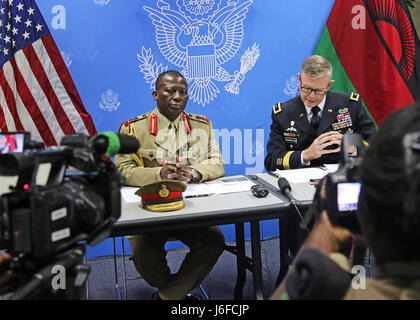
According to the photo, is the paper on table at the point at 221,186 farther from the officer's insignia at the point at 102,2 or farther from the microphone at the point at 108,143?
the officer's insignia at the point at 102,2

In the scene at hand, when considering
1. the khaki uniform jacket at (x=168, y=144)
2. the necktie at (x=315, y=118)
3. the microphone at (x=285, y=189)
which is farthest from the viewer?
the necktie at (x=315, y=118)

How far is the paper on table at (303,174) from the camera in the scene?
234 cm

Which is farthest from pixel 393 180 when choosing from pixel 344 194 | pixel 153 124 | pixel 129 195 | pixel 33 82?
pixel 33 82

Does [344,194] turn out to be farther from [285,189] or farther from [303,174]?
[303,174]

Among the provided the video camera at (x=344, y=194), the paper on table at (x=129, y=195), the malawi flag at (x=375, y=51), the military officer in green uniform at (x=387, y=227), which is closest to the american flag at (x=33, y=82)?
the paper on table at (x=129, y=195)

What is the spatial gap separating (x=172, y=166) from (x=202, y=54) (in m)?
1.66

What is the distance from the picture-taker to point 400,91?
11.6 ft

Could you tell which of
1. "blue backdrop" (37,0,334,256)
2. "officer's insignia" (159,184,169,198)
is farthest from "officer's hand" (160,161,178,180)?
"blue backdrop" (37,0,334,256)

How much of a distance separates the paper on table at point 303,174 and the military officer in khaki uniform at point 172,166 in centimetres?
42

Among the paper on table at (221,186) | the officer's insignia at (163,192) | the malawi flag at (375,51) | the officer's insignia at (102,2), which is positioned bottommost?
the paper on table at (221,186)

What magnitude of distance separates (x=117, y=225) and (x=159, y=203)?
9.6 inches

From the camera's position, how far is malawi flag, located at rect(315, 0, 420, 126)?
3.51 metres

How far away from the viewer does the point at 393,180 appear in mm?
589
